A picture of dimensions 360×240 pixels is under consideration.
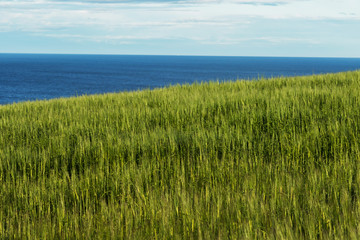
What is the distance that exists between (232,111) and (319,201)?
410 cm

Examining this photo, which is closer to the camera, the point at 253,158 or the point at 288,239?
the point at 288,239

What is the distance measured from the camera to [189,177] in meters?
3.94

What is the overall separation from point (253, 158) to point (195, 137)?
3.52 ft

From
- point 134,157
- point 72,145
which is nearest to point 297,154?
point 134,157

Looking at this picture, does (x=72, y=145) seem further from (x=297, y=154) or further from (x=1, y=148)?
(x=297, y=154)

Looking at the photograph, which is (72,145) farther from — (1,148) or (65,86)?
(65,86)

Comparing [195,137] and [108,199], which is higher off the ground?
[195,137]

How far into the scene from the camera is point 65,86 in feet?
295

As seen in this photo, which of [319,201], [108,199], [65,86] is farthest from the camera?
[65,86]

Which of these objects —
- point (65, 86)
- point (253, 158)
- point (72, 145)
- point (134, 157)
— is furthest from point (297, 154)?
point (65, 86)

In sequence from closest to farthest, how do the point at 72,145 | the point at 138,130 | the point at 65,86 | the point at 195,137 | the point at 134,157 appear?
1. the point at 134,157
2. the point at 195,137
3. the point at 72,145
4. the point at 138,130
5. the point at 65,86

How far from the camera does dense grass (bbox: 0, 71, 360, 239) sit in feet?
8.57

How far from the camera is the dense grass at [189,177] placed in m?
2.61

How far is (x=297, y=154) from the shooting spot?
4344mm
